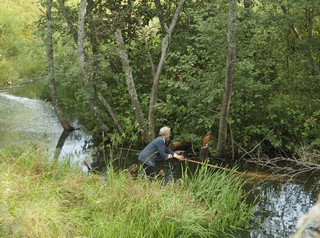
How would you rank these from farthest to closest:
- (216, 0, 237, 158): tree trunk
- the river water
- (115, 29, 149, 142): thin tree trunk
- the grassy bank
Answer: (115, 29, 149, 142): thin tree trunk → (216, 0, 237, 158): tree trunk → the river water → the grassy bank

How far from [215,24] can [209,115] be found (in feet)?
8.26

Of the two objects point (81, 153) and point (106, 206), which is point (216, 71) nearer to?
point (81, 153)

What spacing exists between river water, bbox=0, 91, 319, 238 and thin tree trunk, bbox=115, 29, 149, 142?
1.78 meters

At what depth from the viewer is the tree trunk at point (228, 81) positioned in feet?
32.6

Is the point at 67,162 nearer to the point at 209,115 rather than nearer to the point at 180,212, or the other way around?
the point at 180,212

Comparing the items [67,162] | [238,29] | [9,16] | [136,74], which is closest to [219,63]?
[238,29]

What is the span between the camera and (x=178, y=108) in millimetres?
13266

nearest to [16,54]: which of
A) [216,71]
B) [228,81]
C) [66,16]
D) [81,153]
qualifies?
[66,16]

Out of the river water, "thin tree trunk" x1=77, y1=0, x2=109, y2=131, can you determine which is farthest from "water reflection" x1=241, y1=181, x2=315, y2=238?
"thin tree trunk" x1=77, y1=0, x2=109, y2=131

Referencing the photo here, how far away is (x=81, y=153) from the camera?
13.2 metres

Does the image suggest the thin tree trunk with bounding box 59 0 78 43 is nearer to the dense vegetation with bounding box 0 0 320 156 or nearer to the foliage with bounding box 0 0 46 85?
the dense vegetation with bounding box 0 0 320 156

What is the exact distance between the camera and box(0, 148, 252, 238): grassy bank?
19.3 feet

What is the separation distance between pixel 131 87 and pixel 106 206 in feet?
18.7

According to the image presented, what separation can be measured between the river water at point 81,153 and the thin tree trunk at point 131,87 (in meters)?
1.78
